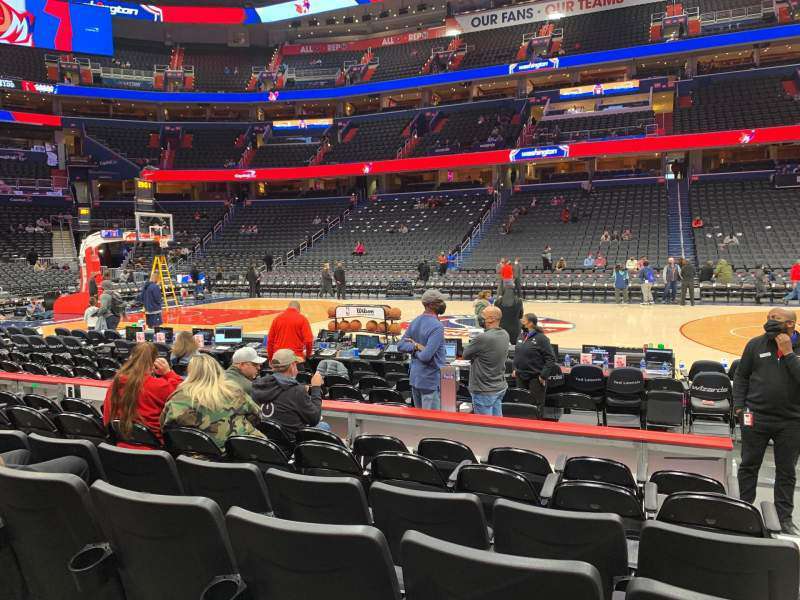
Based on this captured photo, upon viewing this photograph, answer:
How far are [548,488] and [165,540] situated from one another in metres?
2.32

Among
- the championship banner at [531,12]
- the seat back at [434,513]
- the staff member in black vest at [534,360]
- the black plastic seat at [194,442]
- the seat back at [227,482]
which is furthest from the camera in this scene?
the championship banner at [531,12]

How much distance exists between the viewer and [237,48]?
142 ft

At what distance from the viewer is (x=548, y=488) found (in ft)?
11.8

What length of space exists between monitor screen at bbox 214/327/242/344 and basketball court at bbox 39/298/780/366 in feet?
16.9

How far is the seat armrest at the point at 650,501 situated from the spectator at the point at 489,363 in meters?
2.47

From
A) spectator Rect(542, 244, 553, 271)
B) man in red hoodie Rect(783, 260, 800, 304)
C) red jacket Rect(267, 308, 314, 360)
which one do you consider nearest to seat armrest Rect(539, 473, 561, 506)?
red jacket Rect(267, 308, 314, 360)

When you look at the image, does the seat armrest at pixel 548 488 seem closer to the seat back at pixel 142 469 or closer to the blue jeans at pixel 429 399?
the seat back at pixel 142 469

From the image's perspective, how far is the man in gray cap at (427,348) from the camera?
5.94 metres

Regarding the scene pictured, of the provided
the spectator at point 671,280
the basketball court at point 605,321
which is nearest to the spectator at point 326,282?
the basketball court at point 605,321

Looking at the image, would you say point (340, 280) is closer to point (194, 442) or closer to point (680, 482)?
point (194, 442)

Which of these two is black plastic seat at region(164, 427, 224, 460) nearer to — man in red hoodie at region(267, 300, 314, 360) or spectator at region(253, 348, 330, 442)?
spectator at region(253, 348, 330, 442)

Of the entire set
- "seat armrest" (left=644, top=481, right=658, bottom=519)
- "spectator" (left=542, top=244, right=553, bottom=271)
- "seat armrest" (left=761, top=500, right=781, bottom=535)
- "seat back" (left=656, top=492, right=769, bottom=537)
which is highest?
"spectator" (left=542, top=244, right=553, bottom=271)

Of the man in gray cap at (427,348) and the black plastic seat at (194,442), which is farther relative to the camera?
the man in gray cap at (427,348)

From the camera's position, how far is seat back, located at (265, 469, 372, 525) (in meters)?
2.66
